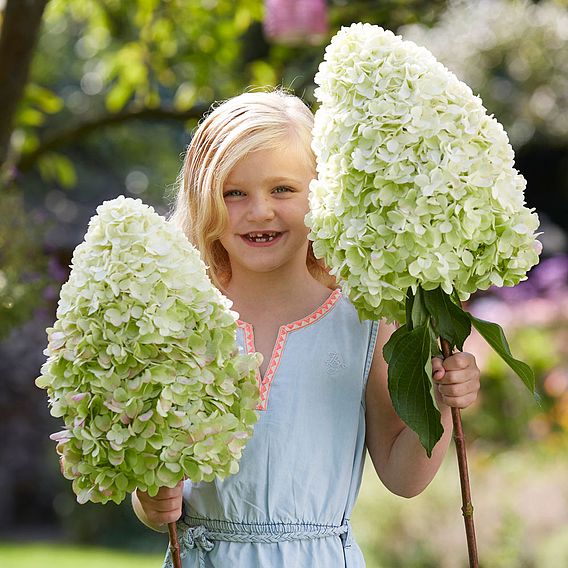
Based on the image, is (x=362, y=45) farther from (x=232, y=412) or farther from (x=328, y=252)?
(x=232, y=412)

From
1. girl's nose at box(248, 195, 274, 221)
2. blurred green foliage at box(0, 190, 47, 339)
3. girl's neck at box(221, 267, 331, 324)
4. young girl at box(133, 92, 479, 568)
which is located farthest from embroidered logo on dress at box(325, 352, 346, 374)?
blurred green foliage at box(0, 190, 47, 339)

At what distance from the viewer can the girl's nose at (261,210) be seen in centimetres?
220

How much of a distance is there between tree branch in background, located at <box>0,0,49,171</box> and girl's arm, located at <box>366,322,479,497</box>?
5.61ft

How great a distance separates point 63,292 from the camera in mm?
1884

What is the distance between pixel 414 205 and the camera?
71.9 inches

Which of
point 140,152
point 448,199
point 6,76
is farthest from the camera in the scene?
point 140,152

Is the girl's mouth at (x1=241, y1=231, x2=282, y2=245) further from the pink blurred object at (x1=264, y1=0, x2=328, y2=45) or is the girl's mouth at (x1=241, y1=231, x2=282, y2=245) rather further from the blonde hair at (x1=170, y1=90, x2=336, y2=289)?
the pink blurred object at (x1=264, y1=0, x2=328, y2=45)

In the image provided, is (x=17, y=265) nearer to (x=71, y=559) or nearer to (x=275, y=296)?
(x=275, y=296)

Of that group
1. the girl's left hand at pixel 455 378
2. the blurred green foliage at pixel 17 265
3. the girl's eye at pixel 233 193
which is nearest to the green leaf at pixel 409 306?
the girl's left hand at pixel 455 378

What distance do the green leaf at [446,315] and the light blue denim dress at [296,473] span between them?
15.3 inches

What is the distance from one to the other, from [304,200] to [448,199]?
1.60 feet

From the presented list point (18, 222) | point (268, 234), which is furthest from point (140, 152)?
point (268, 234)

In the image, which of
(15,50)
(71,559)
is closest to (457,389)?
(15,50)

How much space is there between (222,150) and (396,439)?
0.71 m
